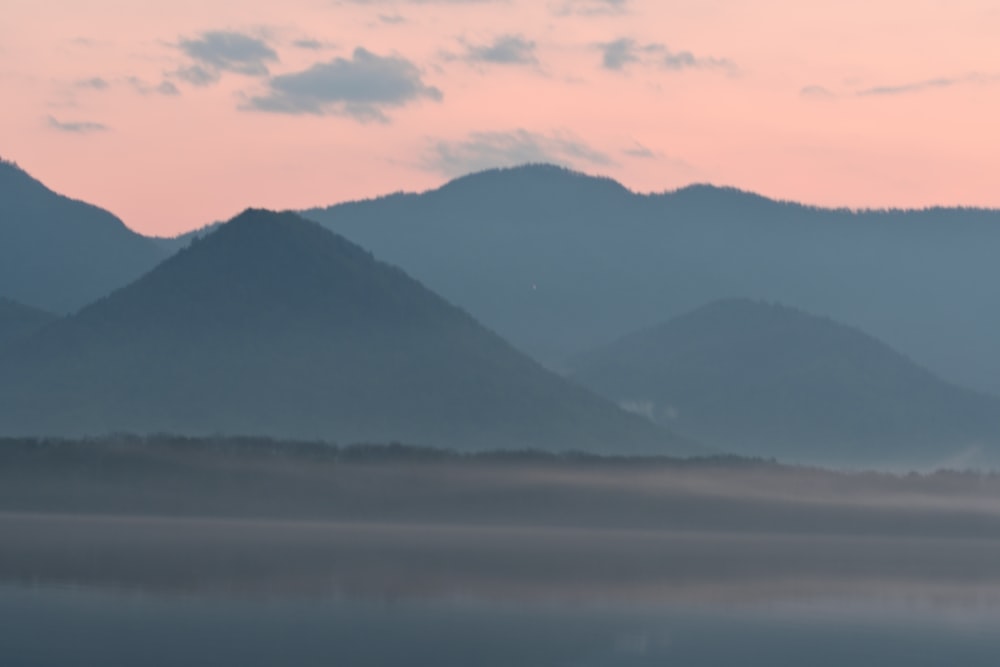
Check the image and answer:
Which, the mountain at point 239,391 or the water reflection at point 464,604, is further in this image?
the mountain at point 239,391

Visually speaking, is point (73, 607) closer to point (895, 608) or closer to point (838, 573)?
point (895, 608)

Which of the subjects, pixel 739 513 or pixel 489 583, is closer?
pixel 489 583

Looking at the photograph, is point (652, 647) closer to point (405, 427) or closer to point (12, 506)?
point (12, 506)

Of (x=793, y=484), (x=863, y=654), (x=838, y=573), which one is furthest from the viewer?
(x=793, y=484)

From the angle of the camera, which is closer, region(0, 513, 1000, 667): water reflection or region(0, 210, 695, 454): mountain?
region(0, 513, 1000, 667): water reflection

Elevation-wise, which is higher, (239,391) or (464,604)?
(239,391)

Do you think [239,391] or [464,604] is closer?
[464,604]

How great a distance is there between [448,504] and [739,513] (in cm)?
2193

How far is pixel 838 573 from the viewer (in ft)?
265

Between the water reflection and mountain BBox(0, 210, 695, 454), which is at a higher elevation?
mountain BBox(0, 210, 695, 454)

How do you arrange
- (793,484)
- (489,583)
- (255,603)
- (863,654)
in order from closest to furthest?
(863,654) < (255,603) < (489,583) < (793,484)

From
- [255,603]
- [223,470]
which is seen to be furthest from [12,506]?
[255,603]

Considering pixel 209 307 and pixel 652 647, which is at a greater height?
pixel 209 307

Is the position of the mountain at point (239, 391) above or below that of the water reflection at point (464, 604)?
above
